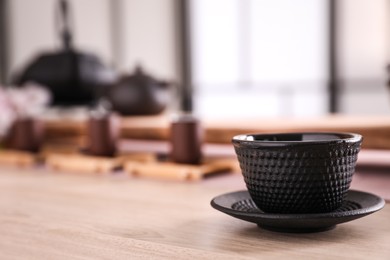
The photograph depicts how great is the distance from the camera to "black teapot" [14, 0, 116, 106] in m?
2.42

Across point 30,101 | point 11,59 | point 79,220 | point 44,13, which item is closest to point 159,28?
point 44,13

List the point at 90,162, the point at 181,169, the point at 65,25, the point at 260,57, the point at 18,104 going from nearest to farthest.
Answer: the point at 181,169
the point at 90,162
the point at 18,104
the point at 65,25
the point at 260,57

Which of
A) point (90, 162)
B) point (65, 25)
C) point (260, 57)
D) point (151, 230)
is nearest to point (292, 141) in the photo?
point (151, 230)

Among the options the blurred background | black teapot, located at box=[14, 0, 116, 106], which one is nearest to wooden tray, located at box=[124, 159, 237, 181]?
black teapot, located at box=[14, 0, 116, 106]

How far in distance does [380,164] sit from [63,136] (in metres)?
1.13

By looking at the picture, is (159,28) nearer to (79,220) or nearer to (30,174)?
(30,174)

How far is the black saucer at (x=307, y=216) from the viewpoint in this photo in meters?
0.70

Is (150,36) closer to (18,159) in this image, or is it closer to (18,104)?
(18,104)

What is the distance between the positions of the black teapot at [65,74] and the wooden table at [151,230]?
1.31 meters

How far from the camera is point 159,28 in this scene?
5637 millimetres

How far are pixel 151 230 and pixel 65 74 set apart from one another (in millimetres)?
1726

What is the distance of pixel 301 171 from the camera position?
722mm

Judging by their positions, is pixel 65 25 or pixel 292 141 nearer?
pixel 292 141

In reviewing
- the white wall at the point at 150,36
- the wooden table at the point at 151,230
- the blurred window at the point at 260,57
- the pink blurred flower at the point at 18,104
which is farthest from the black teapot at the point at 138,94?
the white wall at the point at 150,36
